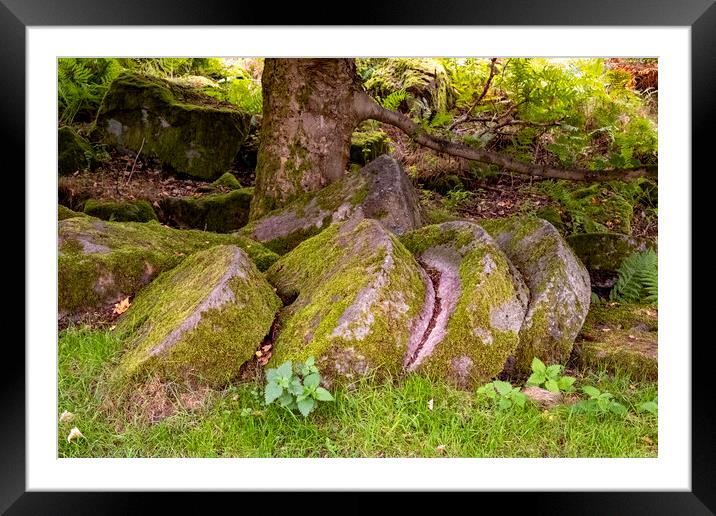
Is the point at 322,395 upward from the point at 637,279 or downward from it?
downward

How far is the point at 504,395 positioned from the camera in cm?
306

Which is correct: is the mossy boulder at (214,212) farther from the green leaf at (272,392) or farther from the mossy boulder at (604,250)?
the green leaf at (272,392)

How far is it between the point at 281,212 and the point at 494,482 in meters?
3.71

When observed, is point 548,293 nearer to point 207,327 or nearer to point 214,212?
point 207,327

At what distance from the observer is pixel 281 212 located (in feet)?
18.3

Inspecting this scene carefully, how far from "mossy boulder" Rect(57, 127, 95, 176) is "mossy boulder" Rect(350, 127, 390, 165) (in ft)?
11.8

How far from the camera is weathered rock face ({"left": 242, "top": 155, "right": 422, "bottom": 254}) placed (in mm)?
5004

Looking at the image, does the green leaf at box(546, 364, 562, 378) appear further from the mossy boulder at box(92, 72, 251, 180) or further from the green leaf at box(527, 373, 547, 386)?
the mossy boulder at box(92, 72, 251, 180)

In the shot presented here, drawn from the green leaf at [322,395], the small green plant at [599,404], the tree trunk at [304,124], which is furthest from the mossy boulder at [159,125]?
the small green plant at [599,404]

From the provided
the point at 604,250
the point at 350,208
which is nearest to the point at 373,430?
the point at 350,208

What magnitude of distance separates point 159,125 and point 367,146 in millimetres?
2957

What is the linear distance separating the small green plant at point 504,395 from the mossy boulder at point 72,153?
22.5 ft
